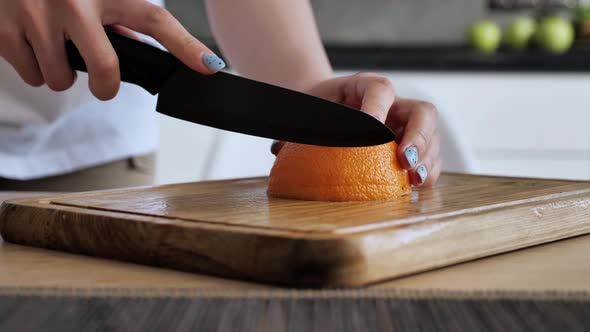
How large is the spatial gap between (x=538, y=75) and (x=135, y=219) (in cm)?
198

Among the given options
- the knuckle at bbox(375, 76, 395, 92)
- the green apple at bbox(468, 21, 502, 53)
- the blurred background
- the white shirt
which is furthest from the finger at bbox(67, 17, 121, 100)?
the green apple at bbox(468, 21, 502, 53)

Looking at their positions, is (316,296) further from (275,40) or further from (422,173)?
(275,40)

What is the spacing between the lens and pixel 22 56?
91cm

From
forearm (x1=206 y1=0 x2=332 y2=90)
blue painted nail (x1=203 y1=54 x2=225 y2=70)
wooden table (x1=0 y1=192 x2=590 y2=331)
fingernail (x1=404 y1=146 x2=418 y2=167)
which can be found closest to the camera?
wooden table (x1=0 y1=192 x2=590 y2=331)

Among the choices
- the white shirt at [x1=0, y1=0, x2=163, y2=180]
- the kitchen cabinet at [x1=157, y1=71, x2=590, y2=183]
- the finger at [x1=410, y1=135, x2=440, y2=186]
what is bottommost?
the kitchen cabinet at [x1=157, y1=71, x2=590, y2=183]

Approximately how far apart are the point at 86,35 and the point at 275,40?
48 centimetres

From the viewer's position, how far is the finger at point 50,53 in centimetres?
87

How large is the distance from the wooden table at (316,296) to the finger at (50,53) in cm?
29

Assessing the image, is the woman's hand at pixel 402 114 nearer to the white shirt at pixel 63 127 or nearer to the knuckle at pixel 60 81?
the knuckle at pixel 60 81

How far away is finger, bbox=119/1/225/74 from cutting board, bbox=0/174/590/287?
145 millimetres

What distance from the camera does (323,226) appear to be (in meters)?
0.65

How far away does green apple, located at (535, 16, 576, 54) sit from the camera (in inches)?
114

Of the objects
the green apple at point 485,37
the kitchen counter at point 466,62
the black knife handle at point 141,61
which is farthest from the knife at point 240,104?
the green apple at point 485,37

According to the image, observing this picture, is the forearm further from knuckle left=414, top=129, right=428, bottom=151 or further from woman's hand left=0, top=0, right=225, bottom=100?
woman's hand left=0, top=0, right=225, bottom=100
